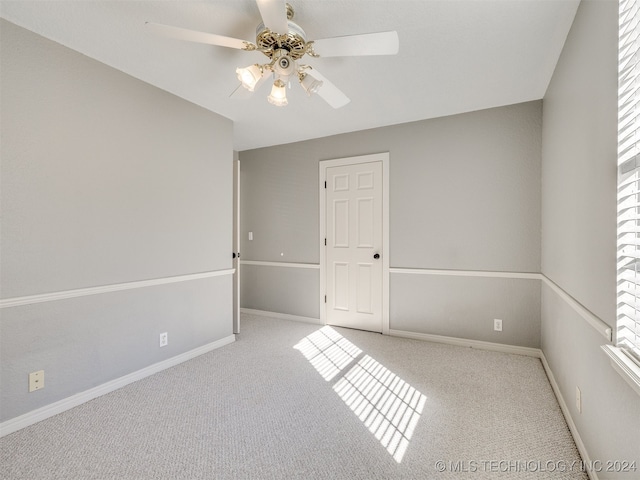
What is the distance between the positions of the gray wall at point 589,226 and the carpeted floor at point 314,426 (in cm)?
33

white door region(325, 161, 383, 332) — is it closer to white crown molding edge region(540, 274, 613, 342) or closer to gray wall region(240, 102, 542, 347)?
gray wall region(240, 102, 542, 347)

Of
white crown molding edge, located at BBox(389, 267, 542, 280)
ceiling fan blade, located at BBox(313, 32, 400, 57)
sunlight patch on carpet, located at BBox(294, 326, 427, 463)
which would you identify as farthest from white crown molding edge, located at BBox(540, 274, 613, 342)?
ceiling fan blade, located at BBox(313, 32, 400, 57)

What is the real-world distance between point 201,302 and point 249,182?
209 cm

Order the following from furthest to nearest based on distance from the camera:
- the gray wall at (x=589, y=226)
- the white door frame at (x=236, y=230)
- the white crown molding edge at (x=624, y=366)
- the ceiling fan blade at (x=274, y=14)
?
1. the white door frame at (x=236, y=230)
2. the ceiling fan blade at (x=274, y=14)
3. the gray wall at (x=589, y=226)
4. the white crown molding edge at (x=624, y=366)

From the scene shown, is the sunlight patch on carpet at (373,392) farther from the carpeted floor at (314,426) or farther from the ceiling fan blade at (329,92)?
the ceiling fan blade at (329,92)

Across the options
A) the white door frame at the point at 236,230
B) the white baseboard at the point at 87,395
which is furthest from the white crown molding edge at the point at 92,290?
the white baseboard at the point at 87,395

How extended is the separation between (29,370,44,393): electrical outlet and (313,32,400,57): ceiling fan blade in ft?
8.54

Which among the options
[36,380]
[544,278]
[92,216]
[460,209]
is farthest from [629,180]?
[36,380]

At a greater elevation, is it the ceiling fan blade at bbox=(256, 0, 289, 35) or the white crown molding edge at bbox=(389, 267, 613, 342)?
the ceiling fan blade at bbox=(256, 0, 289, 35)

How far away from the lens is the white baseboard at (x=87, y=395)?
6.04 ft

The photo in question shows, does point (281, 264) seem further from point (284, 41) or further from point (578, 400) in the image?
point (578, 400)

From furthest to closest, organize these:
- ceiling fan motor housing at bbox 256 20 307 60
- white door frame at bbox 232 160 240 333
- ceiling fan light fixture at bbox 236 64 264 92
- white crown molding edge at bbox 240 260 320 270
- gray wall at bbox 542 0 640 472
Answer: white crown molding edge at bbox 240 260 320 270 < white door frame at bbox 232 160 240 333 < ceiling fan light fixture at bbox 236 64 264 92 < ceiling fan motor housing at bbox 256 20 307 60 < gray wall at bbox 542 0 640 472

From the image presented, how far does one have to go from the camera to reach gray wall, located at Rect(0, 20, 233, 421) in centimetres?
186

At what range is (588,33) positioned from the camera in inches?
60.4
